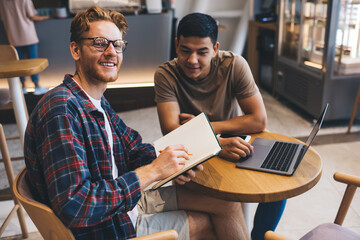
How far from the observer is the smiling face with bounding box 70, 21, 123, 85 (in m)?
1.19

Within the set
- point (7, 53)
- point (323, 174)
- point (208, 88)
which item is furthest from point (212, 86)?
point (7, 53)

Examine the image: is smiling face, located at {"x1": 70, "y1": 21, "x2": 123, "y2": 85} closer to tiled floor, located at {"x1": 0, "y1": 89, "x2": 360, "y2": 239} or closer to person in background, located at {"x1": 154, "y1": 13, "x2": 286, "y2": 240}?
person in background, located at {"x1": 154, "y1": 13, "x2": 286, "y2": 240}

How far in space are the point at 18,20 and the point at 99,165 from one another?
3.64 m

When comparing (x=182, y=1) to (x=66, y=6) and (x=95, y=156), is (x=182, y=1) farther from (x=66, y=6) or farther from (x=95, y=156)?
(x=95, y=156)

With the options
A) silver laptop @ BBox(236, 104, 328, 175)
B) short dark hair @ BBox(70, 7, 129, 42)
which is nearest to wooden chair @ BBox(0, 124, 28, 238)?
short dark hair @ BBox(70, 7, 129, 42)

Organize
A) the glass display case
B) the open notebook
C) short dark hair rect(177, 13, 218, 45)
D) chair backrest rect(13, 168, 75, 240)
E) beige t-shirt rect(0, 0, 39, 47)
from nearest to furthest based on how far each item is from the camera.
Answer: chair backrest rect(13, 168, 75, 240) < the open notebook < short dark hair rect(177, 13, 218, 45) < the glass display case < beige t-shirt rect(0, 0, 39, 47)

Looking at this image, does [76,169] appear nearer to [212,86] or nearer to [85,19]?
[85,19]

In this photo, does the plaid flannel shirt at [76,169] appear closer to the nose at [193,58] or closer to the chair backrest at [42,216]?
the chair backrest at [42,216]

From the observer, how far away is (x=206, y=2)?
5891mm

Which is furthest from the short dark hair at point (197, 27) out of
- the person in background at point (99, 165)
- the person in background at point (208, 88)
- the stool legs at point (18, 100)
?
the stool legs at point (18, 100)

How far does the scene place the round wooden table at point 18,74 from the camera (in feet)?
7.52

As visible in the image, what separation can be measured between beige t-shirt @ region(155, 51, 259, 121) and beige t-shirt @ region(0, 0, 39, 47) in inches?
Answer: 116

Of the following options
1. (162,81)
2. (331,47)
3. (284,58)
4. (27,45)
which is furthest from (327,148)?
(27,45)

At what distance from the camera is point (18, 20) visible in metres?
4.02
